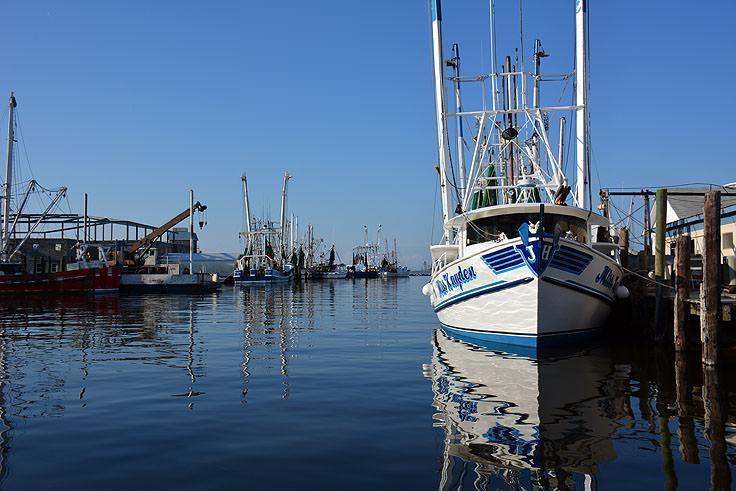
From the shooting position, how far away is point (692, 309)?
582 inches

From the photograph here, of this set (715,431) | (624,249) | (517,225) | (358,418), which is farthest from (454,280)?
(624,249)

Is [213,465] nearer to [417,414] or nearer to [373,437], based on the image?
[373,437]

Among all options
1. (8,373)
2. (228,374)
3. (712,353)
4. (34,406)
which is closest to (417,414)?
(228,374)

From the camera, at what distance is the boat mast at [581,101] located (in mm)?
20625

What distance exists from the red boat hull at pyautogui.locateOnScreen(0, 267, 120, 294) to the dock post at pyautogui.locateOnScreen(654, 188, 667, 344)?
46.3m

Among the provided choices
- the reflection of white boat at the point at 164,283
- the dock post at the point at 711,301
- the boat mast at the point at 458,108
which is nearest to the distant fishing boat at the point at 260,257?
the reflection of white boat at the point at 164,283

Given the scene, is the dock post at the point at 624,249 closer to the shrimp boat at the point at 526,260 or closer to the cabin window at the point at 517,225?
the shrimp boat at the point at 526,260

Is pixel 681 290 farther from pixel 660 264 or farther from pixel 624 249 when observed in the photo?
pixel 624 249

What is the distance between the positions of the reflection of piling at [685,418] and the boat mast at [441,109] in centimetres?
1030

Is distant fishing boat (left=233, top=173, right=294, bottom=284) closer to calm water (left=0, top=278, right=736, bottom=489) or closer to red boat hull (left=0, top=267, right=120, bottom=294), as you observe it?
red boat hull (left=0, top=267, right=120, bottom=294)

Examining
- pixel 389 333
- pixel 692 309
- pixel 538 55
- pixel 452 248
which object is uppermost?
pixel 538 55

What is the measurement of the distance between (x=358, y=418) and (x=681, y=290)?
399 inches

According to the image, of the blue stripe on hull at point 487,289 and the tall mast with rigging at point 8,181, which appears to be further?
the tall mast with rigging at point 8,181

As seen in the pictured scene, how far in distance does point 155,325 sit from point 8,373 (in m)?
11.0
